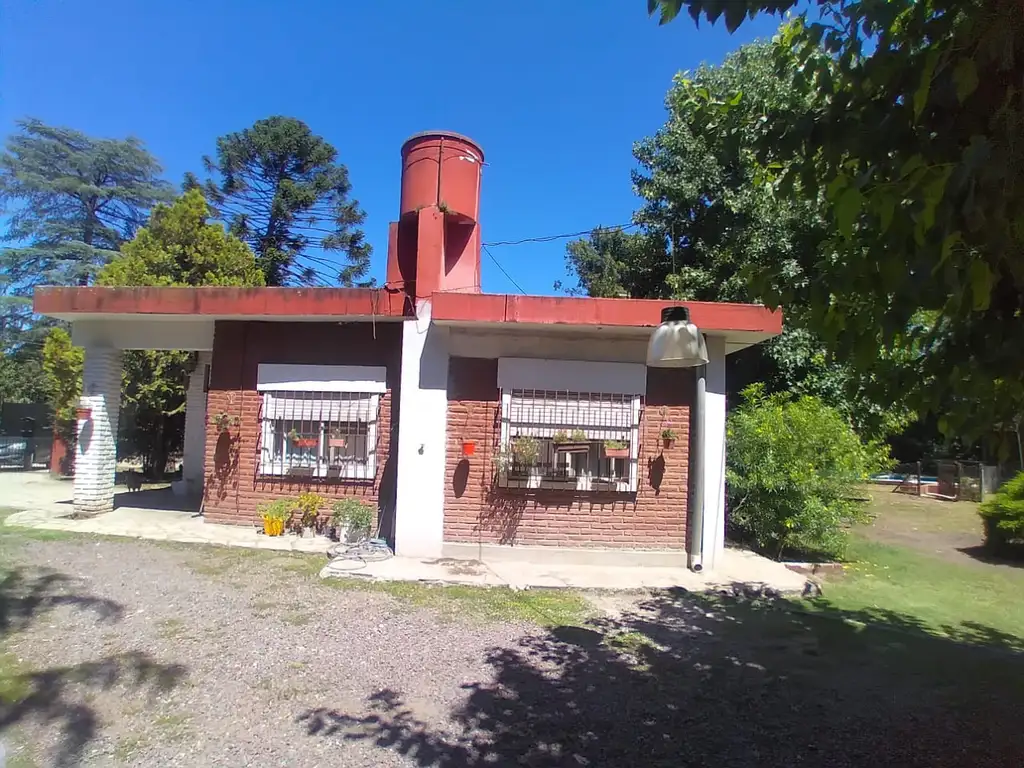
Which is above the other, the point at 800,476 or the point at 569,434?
the point at 569,434

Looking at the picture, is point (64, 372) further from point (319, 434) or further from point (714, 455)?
point (714, 455)

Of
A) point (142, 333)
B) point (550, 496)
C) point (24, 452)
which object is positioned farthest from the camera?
point (24, 452)

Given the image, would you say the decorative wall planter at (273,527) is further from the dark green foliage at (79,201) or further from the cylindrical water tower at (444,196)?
the dark green foliage at (79,201)

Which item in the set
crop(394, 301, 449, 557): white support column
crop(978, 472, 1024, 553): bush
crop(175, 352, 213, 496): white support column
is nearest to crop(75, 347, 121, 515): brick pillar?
crop(175, 352, 213, 496): white support column

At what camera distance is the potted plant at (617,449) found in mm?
8000

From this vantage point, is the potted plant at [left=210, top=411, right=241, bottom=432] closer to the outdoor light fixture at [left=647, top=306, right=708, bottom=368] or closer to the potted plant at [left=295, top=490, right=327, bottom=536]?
the potted plant at [left=295, top=490, right=327, bottom=536]

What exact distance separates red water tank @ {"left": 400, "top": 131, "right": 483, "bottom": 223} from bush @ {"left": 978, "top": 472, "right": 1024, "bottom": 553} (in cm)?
947

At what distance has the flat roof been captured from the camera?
7617 mm

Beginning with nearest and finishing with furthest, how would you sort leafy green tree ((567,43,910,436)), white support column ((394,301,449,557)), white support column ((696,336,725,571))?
1. white support column ((394,301,449,557))
2. white support column ((696,336,725,571))
3. leafy green tree ((567,43,910,436))

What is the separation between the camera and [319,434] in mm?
8883

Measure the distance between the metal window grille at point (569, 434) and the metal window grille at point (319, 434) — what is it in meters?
2.06

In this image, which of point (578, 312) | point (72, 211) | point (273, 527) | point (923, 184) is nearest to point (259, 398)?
Answer: point (273, 527)

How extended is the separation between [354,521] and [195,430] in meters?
6.77

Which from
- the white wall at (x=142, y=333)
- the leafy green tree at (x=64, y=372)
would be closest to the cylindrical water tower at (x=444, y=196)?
the white wall at (x=142, y=333)
